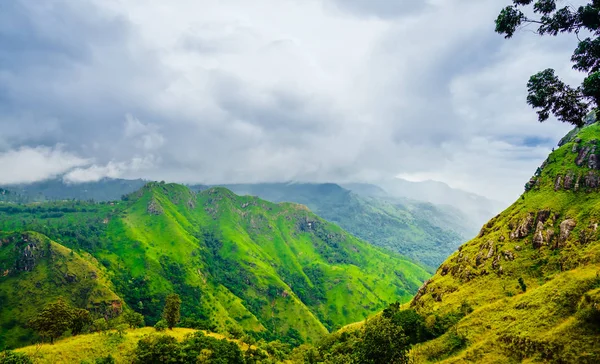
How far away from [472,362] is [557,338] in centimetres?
2056

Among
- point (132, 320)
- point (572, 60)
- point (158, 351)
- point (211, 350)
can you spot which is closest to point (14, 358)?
point (158, 351)

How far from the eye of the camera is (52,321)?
117 meters

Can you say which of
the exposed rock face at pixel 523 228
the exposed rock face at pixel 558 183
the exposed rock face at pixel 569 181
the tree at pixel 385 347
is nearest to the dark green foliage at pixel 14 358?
the tree at pixel 385 347

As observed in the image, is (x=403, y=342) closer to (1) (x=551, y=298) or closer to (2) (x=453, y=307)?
(1) (x=551, y=298)

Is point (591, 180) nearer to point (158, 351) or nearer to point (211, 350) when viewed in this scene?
point (211, 350)

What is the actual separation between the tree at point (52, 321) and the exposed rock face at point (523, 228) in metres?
187

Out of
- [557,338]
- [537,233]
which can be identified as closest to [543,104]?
[557,338]

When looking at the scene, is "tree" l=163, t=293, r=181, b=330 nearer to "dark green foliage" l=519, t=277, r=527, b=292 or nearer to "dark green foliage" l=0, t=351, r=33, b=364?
"dark green foliage" l=0, t=351, r=33, b=364

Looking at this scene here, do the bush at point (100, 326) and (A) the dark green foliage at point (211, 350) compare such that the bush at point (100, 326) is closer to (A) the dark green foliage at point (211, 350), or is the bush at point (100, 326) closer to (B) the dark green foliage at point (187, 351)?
(B) the dark green foliage at point (187, 351)

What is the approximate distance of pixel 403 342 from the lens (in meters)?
78.7

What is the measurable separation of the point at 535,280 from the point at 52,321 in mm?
176677

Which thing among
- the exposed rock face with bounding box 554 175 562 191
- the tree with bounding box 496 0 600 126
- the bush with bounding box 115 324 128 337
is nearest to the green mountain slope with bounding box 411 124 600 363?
the exposed rock face with bounding box 554 175 562 191

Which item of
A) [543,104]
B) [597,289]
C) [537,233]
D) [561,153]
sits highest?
[561,153]

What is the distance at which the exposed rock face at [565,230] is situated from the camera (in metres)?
119
